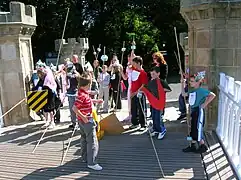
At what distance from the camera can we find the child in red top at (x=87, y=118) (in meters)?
4.76

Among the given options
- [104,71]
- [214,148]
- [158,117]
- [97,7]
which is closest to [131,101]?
[158,117]

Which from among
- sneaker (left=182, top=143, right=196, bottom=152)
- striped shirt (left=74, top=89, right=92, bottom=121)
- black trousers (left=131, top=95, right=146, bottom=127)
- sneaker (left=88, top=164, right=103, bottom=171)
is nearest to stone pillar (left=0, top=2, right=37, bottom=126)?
black trousers (left=131, top=95, right=146, bottom=127)

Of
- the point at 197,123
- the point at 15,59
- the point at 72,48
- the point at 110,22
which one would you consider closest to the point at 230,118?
the point at 197,123

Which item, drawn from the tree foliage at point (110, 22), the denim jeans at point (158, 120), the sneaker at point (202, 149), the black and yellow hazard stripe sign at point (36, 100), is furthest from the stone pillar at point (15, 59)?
the tree foliage at point (110, 22)

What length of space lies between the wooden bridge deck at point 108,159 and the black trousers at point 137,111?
343 mm

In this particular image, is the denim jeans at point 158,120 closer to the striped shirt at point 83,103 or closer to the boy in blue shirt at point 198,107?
the boy in blue shirt at point 198,107

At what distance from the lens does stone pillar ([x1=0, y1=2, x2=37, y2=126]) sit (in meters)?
7.46

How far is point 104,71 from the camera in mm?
9508

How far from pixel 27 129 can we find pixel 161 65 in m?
3.15

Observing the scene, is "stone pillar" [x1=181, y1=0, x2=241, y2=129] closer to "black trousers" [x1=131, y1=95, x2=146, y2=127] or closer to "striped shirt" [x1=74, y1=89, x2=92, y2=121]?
"black trousers" [x1=131, y1=95, x2=146, y2=127]

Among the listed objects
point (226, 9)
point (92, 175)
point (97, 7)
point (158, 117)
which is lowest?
point (92, 175)

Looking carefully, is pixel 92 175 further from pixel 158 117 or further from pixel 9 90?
pixel 9 90

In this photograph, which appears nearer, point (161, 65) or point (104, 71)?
point (161, 65)

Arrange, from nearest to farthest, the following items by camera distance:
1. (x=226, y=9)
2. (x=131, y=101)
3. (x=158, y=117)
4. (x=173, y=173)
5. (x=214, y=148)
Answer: (x=173, y=173) < (x=214, y=148) < (x=226, y=9) < (x=158, y=117) < (x=131, y=101)
